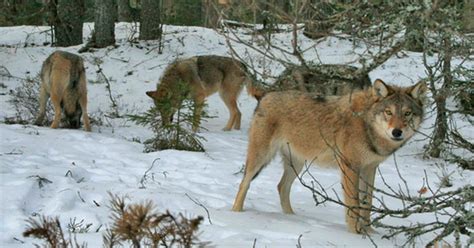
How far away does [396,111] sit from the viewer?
6.60 m

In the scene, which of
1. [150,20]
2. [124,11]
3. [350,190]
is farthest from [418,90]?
[124,11]

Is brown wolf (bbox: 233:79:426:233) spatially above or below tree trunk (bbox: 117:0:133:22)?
below

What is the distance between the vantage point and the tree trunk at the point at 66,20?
1820 centimetres

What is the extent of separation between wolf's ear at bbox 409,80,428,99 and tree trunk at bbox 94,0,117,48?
1239cm

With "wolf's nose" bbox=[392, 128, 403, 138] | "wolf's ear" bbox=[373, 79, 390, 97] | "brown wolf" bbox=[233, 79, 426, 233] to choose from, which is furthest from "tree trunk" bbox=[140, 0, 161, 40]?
"wolf's nose" bbox=[392, 128, 403, 138]

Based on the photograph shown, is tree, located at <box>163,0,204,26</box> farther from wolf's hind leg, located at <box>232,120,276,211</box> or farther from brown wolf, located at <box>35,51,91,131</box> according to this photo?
wolf's hind leg, located at <box>232,120,276,211</box>

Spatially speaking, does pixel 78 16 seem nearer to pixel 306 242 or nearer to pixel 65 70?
pixel 65 70

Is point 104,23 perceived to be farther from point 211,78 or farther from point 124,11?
point 124,11

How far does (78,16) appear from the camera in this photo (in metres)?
18.7

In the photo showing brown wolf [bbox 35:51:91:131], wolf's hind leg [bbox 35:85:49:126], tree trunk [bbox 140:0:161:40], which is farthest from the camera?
tree trunk [bbox 140:0:161:40]

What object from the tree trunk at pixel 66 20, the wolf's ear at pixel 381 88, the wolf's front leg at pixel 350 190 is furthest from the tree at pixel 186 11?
the wolf's front leg at pixel 350 190

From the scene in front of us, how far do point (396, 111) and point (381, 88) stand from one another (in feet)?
1.03

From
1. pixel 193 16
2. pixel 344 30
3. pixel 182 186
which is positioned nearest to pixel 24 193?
pixel 182 186

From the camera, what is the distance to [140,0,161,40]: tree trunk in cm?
1778
